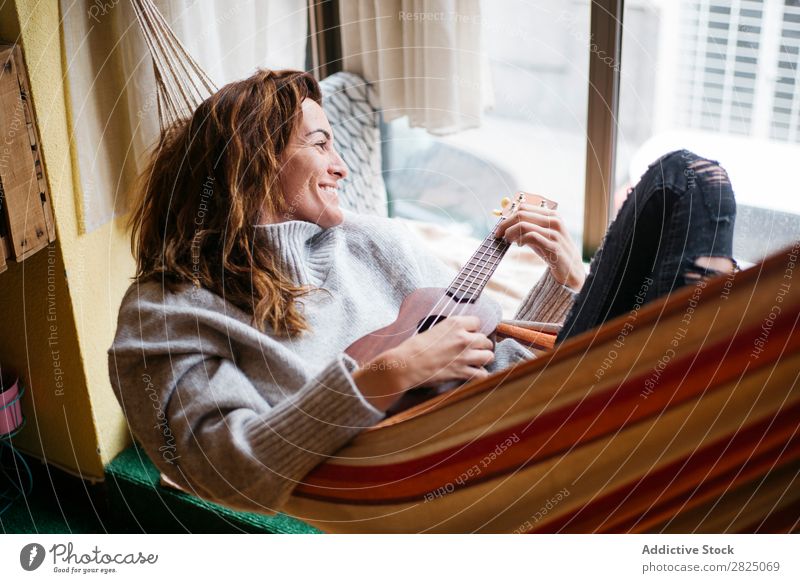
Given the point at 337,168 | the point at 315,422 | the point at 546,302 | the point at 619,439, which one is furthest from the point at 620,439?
the point at 337,168

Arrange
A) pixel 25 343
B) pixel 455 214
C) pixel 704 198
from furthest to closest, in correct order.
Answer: pixel 25 343 < pixel 455 214 < pixel 704 198

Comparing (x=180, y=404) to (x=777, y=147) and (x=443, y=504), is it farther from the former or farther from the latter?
(x=777, y=147)

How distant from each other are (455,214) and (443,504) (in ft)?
1.05

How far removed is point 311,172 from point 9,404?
529 millimetres

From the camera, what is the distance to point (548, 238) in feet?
2.98

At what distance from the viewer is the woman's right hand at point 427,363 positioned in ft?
2.74

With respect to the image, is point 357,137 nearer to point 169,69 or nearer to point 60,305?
point 169,69

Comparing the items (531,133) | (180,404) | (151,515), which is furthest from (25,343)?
(531,133)

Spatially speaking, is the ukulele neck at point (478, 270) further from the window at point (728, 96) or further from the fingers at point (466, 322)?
the window at point (728, 96)

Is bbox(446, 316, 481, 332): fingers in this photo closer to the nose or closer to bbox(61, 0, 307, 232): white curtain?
the nose

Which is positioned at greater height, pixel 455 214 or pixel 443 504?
pixel 455 214

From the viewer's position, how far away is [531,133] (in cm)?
104

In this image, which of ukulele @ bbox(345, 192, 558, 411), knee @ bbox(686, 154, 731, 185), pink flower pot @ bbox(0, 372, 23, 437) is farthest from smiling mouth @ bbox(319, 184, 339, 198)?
pink flower pot @ bbox(0, 372, 23, 437)
